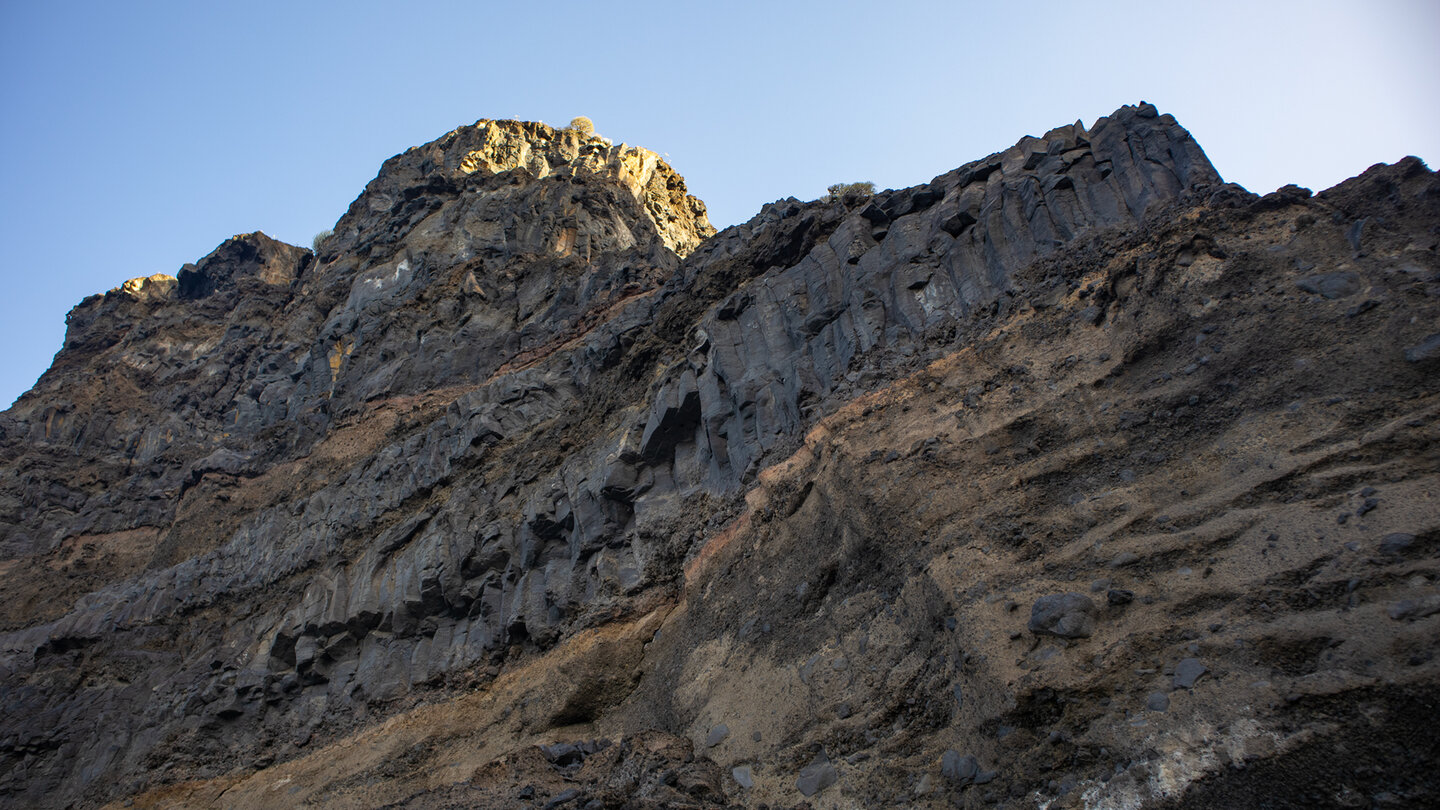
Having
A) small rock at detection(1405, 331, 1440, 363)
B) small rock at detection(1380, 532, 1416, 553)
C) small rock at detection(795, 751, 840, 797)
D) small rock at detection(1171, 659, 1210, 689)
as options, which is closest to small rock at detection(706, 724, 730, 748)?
small rock at detection(795, 751, 840, 797)

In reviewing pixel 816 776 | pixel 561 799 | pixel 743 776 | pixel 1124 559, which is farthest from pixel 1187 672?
pixel 561 799

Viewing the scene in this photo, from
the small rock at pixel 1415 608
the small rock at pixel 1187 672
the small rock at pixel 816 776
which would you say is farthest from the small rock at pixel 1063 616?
the small rock at pixel 816 776

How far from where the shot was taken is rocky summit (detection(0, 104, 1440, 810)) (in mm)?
5867

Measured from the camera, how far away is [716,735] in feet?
28.9

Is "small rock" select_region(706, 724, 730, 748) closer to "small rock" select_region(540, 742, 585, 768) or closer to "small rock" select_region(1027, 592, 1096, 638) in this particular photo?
"small rock" select_region(540, 742, 585, 768)

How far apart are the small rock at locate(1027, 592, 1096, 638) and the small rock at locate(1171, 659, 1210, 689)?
0.75 meters

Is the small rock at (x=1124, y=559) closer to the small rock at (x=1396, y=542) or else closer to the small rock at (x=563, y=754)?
the small rock at (x=1396, y=542)

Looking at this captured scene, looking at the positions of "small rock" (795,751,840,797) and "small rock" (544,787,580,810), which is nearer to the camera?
"small rock" (795,751,840,797)

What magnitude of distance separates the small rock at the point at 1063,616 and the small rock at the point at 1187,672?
749 millimetres

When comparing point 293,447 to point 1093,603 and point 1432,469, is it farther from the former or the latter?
point 1432,469

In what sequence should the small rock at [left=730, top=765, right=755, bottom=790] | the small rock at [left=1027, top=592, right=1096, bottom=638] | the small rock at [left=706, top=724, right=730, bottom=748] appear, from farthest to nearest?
the small rock at [left=706, top=724, right=730, bottom=748] < the small rock at [left=730, top=765, right=755, bottom=790] < the small rock at [left=1027, top=592, right=1096, bottom=638]

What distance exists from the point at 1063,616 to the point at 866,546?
2769 mm

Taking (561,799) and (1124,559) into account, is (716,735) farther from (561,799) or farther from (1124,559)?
(1124,559)

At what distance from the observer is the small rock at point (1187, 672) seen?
5680mm
